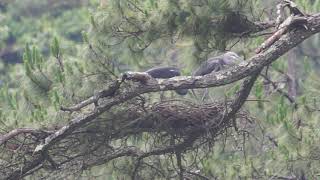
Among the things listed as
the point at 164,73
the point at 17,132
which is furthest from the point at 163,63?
the point at 17,132

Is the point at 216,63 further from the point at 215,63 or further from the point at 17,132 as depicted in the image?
the point at 17,132

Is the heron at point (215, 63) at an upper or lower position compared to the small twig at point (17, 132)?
upper

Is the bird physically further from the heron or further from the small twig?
the small twig

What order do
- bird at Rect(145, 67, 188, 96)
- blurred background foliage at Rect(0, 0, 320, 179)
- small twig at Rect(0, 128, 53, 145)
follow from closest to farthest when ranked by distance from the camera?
1. small twig at Rect(0, 128, 53, 145)
2. blurred background foliage at Rect(0, 0, 320, 179)
3. bird at Rect(145, 67, 188, 96)

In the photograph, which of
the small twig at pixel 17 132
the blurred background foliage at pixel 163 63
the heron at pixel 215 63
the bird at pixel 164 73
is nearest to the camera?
the small twig at pixel 17 132

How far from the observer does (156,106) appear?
3789 millimetres

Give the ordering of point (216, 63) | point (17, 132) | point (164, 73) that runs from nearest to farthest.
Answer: point (17, 132) < point (216, 63) < point (164, 73)

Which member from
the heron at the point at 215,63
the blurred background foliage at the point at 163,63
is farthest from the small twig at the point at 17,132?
the heron at the point at 215,63

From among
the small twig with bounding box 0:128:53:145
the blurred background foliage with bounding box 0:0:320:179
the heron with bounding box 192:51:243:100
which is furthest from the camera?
the heron with bounding box 192:51:243:100

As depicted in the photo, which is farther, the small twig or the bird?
the bird

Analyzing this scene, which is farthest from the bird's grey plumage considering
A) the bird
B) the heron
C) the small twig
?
the small twig

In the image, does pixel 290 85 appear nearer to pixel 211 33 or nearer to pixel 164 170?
pixel 164 170

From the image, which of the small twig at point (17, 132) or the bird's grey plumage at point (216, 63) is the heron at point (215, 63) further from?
the small twig at point (17, 132)

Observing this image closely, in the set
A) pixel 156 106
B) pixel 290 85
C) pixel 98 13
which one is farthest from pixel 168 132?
pixel 290 85
